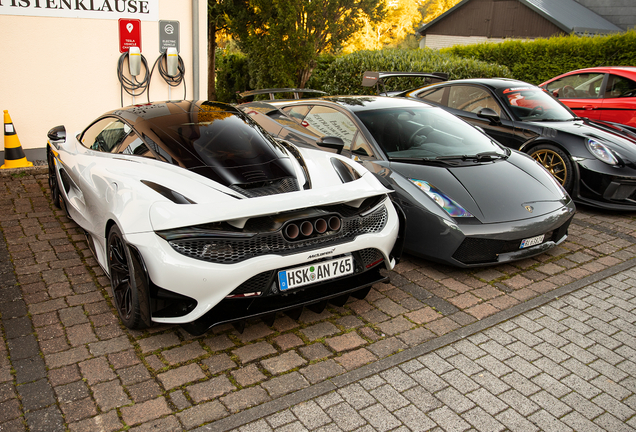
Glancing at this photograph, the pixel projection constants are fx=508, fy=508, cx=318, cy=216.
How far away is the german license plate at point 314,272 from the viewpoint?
3080 millimetres

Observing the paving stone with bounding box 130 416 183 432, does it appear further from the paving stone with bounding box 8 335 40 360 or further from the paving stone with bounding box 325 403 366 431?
the paving stone with bounding box 8 335 40 360

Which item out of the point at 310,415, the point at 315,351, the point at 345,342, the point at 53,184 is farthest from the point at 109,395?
the point at 53,184

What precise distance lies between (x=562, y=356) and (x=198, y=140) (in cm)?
295

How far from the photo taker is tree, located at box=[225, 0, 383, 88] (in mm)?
14758

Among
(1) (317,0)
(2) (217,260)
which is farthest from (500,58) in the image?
(2) (217,260)

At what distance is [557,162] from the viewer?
6504 millimetres

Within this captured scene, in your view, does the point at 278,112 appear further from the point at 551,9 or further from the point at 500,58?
the point at 551,9

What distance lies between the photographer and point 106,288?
393 centimetres

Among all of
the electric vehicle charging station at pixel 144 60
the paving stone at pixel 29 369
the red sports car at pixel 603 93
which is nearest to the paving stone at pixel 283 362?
the paving stone at pixel 29 369

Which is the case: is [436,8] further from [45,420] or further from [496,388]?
[45,420]

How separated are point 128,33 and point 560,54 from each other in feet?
44.0

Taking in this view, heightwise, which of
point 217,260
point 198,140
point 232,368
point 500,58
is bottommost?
point 232,368

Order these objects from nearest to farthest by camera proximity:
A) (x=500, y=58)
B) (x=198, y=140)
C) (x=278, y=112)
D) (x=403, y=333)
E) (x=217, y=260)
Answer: (x=217, y=260), (x=403, y=333), (x=198, y=140), (x=278, y=112), (x=500, y=58)

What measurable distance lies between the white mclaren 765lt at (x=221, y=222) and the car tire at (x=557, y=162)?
3.62 metres
